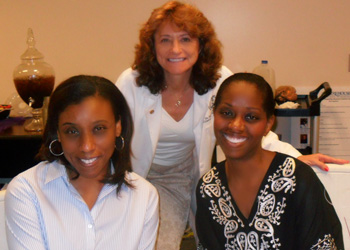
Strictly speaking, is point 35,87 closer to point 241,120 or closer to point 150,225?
point 150,225

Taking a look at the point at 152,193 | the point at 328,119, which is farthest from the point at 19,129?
the point at 328,119

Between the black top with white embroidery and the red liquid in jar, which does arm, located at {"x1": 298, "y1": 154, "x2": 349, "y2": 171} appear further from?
the red liquid in jar

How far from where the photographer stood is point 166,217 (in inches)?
73.2

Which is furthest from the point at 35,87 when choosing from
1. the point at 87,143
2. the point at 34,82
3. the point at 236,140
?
the point at 236,140

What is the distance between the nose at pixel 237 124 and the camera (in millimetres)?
1321

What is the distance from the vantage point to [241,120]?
1333 millimetres

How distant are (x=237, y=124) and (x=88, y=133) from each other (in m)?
0.44

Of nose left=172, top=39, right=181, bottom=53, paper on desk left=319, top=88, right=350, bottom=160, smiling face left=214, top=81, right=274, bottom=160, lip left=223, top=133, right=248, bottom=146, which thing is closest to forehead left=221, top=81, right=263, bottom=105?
smiling face left=214, top=81, right=274, bottom=160

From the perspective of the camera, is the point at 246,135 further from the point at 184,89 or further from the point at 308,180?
the point at 184,89

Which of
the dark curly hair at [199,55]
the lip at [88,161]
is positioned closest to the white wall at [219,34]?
the dark curly hair at [199,55]

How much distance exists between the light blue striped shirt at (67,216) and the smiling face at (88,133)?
0.08 metres

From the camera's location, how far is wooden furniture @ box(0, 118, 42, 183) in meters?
2.38

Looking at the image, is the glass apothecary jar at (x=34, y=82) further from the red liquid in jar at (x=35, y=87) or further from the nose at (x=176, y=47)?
the nose at (x=176, y=47)

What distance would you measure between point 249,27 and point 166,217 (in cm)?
169
